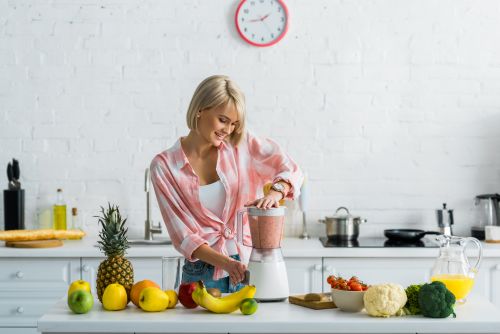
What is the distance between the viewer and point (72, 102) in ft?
14.9

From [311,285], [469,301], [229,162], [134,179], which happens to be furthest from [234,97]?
[134,179]

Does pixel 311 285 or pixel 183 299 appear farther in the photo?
pixel 311 285

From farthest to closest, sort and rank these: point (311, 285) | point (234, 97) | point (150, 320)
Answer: point (311, 285) → point (234, 97) → point (150, 320)

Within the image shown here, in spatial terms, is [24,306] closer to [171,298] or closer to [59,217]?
[59,217]

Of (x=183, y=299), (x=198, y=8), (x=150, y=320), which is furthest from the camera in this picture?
(x=198, y=8)

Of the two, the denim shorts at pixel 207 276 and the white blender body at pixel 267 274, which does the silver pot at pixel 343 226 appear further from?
the white blender body at pixel 267 274

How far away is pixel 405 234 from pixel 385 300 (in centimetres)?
195

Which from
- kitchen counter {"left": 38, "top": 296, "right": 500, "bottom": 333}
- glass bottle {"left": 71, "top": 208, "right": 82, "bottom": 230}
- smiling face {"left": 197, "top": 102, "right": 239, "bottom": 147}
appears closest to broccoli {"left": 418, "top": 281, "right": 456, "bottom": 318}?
kitchen counter {"left": 38, "top": 296, "right": 500, "bottom": 333}

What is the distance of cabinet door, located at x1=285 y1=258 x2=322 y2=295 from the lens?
12.9 ft

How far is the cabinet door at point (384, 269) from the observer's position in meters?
3.94

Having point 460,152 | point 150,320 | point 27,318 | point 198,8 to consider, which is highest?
point 198,8

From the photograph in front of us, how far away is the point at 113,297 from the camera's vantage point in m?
2.36

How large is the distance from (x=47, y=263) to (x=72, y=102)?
1.09 m

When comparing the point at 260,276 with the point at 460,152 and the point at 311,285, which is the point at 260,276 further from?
the point at 460,152
